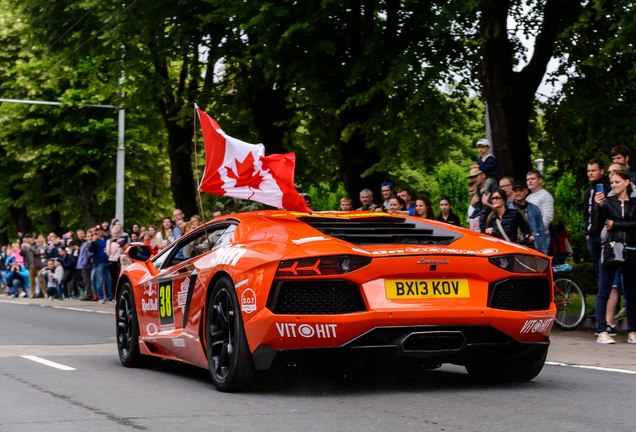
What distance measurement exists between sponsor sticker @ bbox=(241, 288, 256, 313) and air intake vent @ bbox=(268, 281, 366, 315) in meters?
0.13

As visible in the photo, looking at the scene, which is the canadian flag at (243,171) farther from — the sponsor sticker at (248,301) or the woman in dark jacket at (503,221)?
the woman in dark jacket at (503,221)

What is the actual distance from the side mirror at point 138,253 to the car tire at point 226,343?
2218 millimetres

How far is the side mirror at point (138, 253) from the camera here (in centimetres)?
1055

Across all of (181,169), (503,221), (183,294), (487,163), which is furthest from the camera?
(181,169)

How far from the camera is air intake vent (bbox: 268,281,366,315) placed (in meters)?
7.68

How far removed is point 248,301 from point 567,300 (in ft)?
26.6

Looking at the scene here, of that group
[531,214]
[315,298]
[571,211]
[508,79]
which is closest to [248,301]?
[315,298]

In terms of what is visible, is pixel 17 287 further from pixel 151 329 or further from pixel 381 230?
pixel 381 230

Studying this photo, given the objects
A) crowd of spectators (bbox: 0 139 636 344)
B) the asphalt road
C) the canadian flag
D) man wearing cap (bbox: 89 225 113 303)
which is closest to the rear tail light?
the asphalt road

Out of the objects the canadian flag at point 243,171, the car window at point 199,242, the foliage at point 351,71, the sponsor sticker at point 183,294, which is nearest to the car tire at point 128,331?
the car window at point 199,242

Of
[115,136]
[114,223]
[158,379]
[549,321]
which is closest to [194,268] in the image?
[158,379]

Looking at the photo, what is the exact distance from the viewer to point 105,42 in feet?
82.8

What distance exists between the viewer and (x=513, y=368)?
8.73 metres

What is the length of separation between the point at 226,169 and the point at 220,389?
7.00ft
